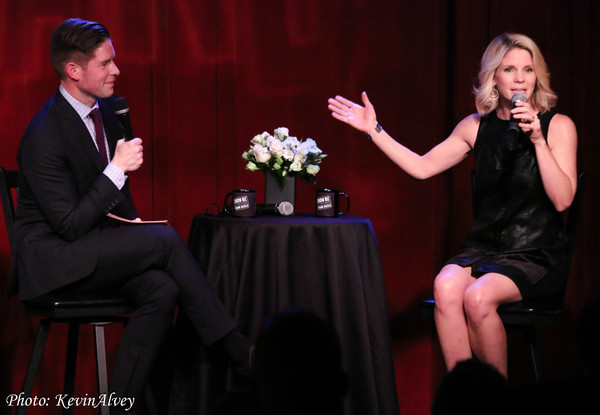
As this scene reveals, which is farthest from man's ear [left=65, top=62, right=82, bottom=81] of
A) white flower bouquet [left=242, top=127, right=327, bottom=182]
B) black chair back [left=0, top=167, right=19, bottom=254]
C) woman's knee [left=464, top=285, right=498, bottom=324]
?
woman's knee [left=464, top=285, right=498, bottom=324]

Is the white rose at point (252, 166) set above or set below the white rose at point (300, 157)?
below

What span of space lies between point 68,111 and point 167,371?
115 centimetres

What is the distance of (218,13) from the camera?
3.39 m

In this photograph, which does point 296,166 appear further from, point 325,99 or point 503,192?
point 325,99

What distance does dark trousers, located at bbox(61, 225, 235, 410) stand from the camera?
2303mm

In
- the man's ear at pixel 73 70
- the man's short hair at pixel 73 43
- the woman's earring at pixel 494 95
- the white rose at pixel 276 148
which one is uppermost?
A: the man's short hair at pixel 73 43

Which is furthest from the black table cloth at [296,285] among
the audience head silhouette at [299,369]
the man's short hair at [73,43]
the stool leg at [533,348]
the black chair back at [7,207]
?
the audience head silhouette at [299,369]

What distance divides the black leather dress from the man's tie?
1.39 m

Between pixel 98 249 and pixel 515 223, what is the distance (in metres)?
1.54

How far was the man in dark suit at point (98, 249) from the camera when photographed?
2.32 metres

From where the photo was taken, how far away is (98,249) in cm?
234

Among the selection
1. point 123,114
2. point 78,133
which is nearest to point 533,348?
point 123,114

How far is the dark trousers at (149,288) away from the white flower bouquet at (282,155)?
519 millimetres

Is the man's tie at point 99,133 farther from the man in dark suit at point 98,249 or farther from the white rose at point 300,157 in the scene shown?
the white rose at point 300,157
